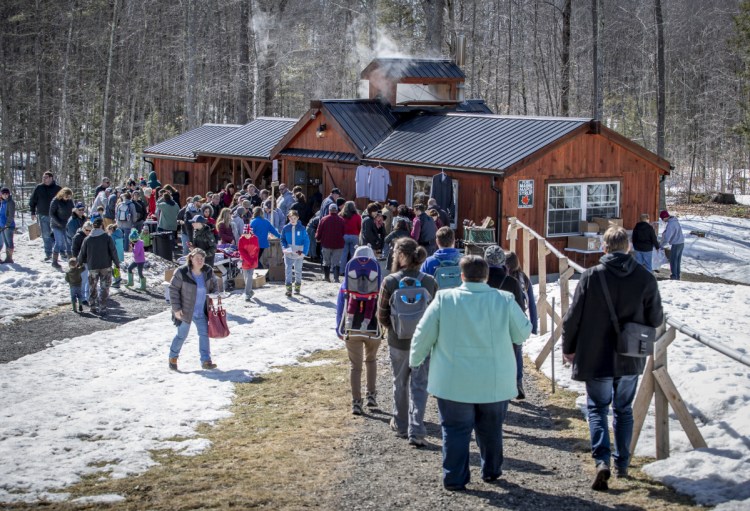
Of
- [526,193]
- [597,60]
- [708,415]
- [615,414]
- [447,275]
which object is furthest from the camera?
[597,60]

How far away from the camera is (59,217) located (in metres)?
19.1

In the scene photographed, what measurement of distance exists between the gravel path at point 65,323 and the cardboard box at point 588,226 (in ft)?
29.7

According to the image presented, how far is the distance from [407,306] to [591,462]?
1.89 meters

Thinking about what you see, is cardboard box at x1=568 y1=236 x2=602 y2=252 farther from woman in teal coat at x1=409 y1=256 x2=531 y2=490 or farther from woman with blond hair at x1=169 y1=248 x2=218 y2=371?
woman in teal coat at x1=409 y1=256 x2=531 y2=490

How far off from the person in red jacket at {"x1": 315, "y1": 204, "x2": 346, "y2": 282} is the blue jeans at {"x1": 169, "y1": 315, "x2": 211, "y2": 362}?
5836 mm

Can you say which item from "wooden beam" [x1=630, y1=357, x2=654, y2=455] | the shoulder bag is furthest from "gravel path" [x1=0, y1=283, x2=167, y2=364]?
the shoulder bag

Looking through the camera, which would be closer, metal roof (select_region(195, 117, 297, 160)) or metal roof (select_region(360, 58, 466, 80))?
metal roof (select_region(360, 58, 466, 80))

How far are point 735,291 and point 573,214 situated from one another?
17.2ft

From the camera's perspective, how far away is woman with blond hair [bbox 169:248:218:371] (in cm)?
1086

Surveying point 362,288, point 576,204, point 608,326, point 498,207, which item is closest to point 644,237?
point 576,204

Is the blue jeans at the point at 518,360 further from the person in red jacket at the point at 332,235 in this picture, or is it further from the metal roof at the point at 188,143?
the metal roof at the point at 188,143

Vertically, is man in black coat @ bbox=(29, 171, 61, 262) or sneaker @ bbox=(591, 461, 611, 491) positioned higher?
man in black coat @ bbox=(29, 171, 61, 262)

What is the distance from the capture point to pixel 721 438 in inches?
279

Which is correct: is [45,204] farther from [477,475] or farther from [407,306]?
[477,475]
